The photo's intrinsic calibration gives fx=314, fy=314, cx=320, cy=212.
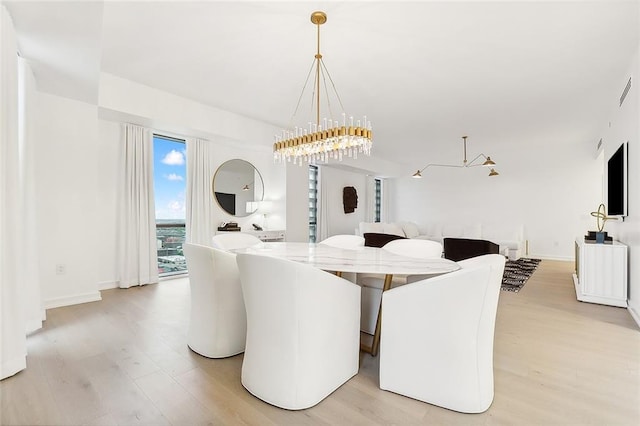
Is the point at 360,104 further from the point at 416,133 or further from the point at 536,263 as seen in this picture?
the point at 536,263

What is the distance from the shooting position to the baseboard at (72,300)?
341cm

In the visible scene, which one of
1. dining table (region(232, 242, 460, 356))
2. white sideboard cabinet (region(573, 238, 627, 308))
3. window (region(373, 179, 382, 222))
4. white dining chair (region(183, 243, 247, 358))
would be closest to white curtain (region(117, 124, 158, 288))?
white dining chair (region(183, 243, 247, 358))

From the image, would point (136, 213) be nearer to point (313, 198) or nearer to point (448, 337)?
point (313, 198)

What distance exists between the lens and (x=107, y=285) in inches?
165

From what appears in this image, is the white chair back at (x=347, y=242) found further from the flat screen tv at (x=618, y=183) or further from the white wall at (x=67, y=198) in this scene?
the flat screen tv at (x=618, y=183)

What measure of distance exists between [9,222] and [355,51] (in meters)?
3.01

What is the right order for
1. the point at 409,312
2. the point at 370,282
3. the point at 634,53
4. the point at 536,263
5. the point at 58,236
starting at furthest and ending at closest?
the point at 536,263 < the point at 58,236 < the point at 634,53 < the point at 370,282 < the point at 409,312

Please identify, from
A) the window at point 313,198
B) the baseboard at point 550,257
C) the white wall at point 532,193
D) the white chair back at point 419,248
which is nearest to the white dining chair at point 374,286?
the white chair back at point 419,248

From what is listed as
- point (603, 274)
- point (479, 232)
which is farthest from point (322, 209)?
point (603, 274)

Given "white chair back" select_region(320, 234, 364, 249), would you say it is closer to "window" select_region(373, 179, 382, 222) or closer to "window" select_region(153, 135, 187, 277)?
"window" select_region(153, 135, 187, 277)

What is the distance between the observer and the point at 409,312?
69.6 inches

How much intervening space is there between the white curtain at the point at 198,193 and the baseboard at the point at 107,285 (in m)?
1.12

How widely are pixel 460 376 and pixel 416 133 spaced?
513 centimetres

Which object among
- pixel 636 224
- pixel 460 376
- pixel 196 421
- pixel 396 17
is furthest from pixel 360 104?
pixel 196 421
